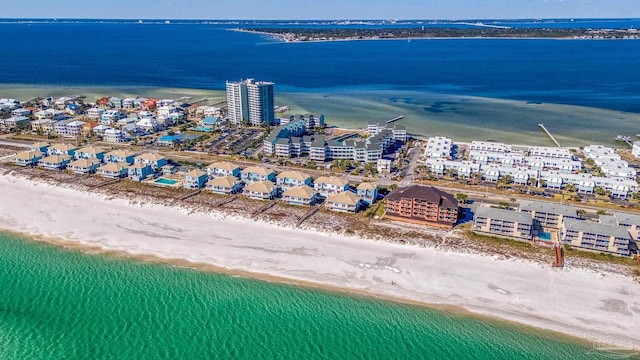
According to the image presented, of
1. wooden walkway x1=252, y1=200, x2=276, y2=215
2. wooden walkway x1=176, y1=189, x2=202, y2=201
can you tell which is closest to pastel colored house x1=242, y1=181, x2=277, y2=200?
wooden walkway x1=252, y1=200, x2=276, y2=215

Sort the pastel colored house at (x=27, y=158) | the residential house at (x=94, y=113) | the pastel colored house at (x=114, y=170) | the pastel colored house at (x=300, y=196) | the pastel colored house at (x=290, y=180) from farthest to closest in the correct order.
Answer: the residential house at (x=94, y=113), the pastel colored house at (x=27, y=158), the pastel colored house at (x=114, y=170), the pastel colored house at (x=290, y=180), the pastel colored house at (x=300, y=196)

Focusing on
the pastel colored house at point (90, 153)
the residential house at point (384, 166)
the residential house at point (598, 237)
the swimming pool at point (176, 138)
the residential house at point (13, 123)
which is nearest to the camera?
the residential house at point (598, 237)

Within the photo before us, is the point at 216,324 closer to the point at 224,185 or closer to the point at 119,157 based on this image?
the point at 224,185

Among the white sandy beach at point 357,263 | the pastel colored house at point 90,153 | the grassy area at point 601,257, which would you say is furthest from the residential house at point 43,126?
the grassy area at point 601,257

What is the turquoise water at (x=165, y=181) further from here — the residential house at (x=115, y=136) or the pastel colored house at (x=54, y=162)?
the residential house at (x=115, y=136)

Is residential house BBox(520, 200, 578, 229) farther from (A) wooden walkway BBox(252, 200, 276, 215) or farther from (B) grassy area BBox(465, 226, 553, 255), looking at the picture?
(A) wooden walkway BBox(252, 200, 276, 215)

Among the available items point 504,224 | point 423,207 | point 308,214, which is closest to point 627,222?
point 504,224

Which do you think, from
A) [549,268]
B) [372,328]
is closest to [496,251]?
[549,268]
